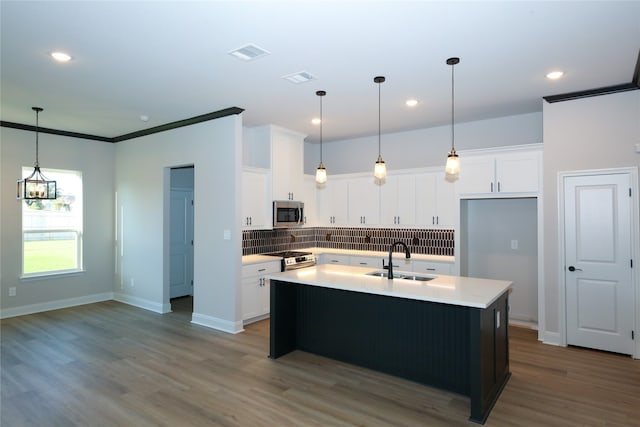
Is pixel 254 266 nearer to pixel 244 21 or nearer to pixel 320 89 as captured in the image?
pixel 320 89

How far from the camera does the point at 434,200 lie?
18.7ft

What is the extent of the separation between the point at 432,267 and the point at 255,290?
8.24ft

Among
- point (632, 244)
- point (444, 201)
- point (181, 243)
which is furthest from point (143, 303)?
point (632, 244)

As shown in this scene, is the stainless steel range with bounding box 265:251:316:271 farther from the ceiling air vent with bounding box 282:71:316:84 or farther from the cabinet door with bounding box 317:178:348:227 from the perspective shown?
the ceiling air vent with bounding box 282:71:316:84

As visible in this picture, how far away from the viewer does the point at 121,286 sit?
6770 mm

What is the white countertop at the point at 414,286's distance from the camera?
9.70 feet

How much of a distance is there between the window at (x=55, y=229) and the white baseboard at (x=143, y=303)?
83 cm

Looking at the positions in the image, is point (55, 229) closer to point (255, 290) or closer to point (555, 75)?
point (255, 290)

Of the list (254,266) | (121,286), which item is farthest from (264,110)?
(121,286)

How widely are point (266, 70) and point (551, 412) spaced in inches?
148

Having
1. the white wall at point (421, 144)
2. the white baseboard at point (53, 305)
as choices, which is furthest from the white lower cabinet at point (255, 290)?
the white baseboard at point (53, 305)

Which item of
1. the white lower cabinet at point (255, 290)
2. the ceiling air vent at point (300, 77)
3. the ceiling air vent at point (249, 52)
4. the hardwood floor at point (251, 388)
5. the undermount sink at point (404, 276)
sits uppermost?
the ceiling air vent at point (300, 77)

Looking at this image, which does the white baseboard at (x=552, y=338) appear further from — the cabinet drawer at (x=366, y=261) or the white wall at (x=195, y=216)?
the white wall at (x=195, y=216)

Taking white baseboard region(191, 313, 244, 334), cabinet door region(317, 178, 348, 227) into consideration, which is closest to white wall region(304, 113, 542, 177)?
cabinet door region(317, 178, 348, 227)
